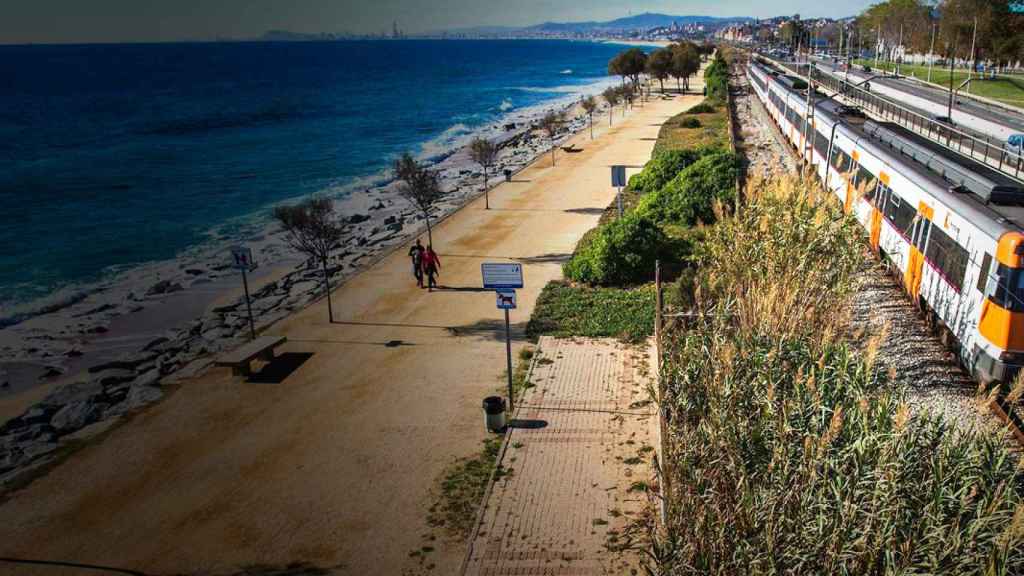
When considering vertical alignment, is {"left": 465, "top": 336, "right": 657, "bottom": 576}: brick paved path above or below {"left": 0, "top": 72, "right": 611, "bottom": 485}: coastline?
above

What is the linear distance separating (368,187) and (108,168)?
83.6ft

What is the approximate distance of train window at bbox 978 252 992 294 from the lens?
10625 mm

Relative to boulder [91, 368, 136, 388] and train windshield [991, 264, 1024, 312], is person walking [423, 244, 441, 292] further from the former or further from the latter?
train windshield [991, 264, 1024, 312]

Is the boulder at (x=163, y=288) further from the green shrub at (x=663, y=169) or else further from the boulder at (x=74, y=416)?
the green shrub at (x=663, y=169)

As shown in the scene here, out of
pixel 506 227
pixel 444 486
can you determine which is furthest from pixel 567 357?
pixel 506 227

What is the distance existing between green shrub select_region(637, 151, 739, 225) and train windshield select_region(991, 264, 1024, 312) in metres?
12.0

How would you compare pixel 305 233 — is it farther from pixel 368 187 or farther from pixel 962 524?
pixel 368 187

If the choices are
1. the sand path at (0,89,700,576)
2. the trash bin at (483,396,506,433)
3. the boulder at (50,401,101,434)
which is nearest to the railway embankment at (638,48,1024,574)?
the trash bin at (483,396,506,433)

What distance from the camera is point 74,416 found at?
46.2ft

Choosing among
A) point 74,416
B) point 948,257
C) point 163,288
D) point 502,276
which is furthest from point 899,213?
point 163,288

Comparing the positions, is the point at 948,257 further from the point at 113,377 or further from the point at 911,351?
the point at 113,377

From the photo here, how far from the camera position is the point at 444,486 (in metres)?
10.0

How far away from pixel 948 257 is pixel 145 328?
70.3 ft

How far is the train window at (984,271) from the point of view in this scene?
10.6 meters
